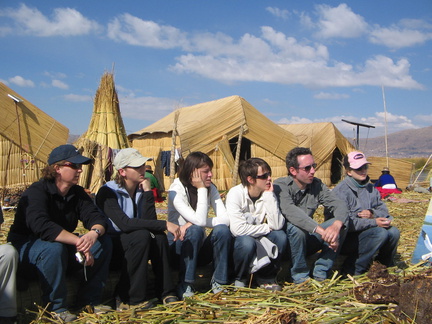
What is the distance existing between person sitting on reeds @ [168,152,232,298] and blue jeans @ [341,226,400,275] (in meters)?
1.26

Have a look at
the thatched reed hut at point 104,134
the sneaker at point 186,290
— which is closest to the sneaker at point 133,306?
the sneaker at point 186,290

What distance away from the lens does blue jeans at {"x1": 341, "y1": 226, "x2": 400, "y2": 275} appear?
3998 millimetres

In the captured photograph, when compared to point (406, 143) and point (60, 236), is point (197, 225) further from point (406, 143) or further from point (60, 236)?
point (406, 143)

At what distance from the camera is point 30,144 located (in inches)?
447

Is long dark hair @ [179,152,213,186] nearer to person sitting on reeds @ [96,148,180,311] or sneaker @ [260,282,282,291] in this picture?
person sitting on reeds @ [96,148,180,311]

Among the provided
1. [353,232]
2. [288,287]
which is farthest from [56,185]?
[353,232]

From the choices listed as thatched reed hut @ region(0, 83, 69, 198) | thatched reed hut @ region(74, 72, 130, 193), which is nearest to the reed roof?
thatched reed hut @ region(74, 72, 130, 193)

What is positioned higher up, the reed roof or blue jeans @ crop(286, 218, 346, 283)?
the reed roof

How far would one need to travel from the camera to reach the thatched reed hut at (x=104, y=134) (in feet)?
39.2

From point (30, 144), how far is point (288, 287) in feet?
30.9

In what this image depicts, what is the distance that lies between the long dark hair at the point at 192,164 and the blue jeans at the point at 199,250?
449 mm

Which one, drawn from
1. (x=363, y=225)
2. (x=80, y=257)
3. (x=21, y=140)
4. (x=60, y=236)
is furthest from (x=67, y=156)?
(x=21, y=140)

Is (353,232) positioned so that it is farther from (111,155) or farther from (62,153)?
(111,155)

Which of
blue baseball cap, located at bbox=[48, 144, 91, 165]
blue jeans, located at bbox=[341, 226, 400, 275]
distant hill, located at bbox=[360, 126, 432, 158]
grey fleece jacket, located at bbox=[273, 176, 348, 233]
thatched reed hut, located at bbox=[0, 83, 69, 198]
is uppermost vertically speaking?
distant hill, located at bbox=[360, 126, 432, 158]
